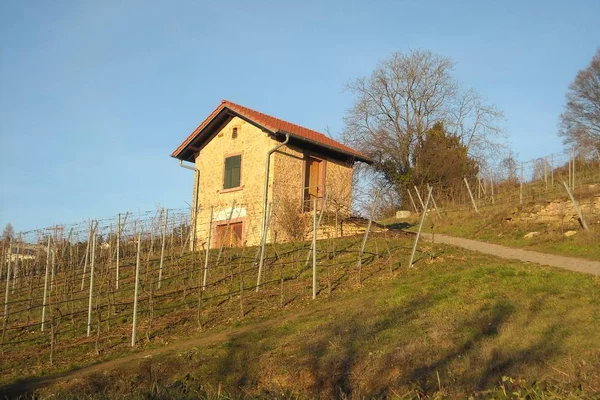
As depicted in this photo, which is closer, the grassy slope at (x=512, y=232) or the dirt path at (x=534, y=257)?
the dirt path at (x=534, y=257)

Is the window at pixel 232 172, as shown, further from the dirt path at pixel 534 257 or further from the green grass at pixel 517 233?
the green grass at pixel 517 233

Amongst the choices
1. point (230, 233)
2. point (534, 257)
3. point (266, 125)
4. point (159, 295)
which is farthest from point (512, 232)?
point (159, 295)

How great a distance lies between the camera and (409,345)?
8500mm

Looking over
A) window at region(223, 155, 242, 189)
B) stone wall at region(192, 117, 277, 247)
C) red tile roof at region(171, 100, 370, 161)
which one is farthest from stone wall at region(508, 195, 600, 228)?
window at region(223, 155, 242, 189)

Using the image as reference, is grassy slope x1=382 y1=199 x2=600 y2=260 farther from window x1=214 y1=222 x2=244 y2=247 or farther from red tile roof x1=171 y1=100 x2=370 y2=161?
window x1=214 y1=222 x2=244 y2=247

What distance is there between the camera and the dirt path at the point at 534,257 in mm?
13270

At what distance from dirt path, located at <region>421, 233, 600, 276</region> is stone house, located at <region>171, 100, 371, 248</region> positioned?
435 cm

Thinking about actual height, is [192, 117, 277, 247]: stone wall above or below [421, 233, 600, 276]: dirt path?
above

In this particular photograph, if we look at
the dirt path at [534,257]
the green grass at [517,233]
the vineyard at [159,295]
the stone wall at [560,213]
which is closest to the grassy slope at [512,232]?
the green grass at [517,233]

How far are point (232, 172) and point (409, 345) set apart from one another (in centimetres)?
1388

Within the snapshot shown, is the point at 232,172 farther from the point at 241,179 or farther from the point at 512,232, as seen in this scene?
the point at 512,232

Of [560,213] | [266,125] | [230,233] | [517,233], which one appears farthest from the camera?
[230,233]

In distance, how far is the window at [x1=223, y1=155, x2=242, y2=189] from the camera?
21250 millimetres

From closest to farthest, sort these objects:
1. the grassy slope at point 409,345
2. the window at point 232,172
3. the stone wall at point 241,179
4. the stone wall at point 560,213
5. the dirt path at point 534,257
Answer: the grassy slope at point 409,345
the dirt path at point 534,257
the stone wall at point 560,213
the stone wall at point 241,179
the window at point 232,172
